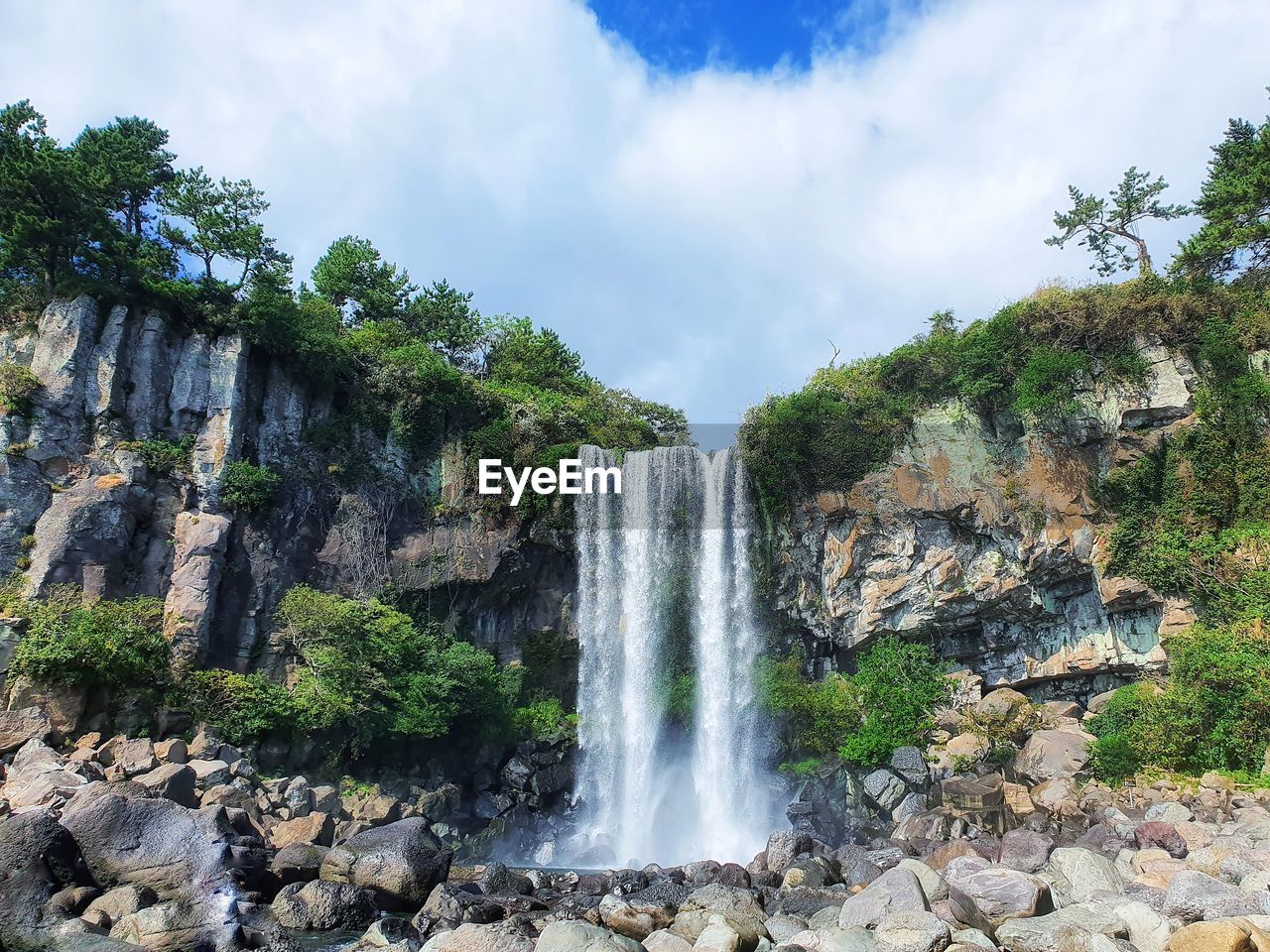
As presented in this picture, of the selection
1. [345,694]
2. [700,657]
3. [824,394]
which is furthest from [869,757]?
[345,694]

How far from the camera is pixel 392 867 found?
42.2 feet

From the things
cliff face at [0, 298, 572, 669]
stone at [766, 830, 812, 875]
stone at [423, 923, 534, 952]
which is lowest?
stone at [766, 830, 812, 875]

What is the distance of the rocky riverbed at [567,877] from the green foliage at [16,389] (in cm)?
825

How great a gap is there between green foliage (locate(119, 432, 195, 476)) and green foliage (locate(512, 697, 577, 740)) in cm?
1144

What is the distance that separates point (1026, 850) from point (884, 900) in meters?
4.37

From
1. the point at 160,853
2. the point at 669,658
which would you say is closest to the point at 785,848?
the point at 669,658

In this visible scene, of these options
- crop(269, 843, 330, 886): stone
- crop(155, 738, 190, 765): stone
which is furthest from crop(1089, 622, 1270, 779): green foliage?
crop(155, 738, 190, 765): stone

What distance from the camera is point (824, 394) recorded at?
83.1 feet

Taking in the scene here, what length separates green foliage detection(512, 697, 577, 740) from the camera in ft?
75.7

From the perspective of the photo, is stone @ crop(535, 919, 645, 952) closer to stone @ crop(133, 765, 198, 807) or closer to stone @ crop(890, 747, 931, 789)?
stone @ crop(133, 765, 198, 807)

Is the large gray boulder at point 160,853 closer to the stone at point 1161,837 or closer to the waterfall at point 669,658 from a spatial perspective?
the waterfall at point 669,658

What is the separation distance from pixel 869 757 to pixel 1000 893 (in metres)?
10.2

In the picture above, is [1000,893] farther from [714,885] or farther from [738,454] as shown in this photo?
[738,454]

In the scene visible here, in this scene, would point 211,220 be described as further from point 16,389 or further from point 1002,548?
point 1002,548
